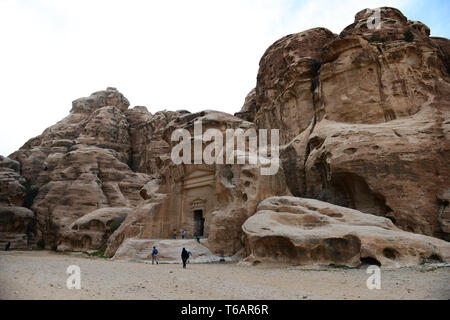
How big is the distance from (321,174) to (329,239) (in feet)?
28.5

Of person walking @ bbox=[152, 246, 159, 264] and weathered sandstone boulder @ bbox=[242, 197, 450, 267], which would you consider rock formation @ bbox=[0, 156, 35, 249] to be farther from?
weathered sandstone boulder @ bbox=[242, 197, 450, 267]

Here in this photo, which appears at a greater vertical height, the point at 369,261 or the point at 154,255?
the point at 369,261

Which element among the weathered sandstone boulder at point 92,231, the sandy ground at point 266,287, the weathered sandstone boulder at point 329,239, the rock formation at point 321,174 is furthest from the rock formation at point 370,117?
the weathered sandstone boulder at point 92,231

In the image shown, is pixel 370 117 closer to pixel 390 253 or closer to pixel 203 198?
pixel 390 253

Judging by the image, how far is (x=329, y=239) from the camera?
11.5 m

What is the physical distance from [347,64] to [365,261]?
15513 mm

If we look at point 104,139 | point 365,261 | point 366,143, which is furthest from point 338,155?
Answer: point 104,139

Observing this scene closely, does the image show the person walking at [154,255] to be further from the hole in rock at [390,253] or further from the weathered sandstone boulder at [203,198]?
the hole in rock at [390,253]

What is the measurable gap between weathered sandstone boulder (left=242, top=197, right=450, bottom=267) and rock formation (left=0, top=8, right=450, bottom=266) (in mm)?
45

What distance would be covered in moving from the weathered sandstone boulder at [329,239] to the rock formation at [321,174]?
5 cm

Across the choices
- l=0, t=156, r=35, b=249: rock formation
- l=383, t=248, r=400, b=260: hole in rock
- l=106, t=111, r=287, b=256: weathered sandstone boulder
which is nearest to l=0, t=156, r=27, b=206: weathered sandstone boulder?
l=0, t=156, r=35, b=249: rock formation

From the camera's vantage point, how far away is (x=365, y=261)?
10.9 meters

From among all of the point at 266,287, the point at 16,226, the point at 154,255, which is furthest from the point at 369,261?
the point at 16,226

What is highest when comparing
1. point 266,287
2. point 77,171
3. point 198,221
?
point 77,171
